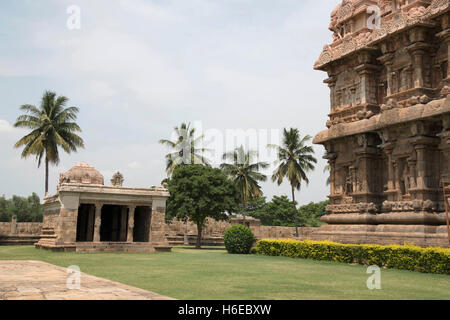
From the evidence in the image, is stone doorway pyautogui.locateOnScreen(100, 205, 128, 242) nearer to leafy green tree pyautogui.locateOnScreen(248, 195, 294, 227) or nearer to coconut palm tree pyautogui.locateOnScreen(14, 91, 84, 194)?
coconut palm tree pyautogui.locateOnScreen(14, 91, 84, 194)

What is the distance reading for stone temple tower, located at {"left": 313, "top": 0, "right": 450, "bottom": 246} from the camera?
2075 centimetres

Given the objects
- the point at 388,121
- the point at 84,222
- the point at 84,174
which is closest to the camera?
the point at 388,121

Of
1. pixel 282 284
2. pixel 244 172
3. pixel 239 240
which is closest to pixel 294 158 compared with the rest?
pixel 244 172

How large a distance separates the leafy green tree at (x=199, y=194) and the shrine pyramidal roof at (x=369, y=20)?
14.3 meters

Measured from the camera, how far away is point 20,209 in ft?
209

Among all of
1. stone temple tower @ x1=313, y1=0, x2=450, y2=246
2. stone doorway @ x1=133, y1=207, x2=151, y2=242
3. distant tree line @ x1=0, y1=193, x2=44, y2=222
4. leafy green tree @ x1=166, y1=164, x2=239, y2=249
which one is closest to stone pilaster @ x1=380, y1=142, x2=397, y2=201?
stone temple tower @ x1=313, y1=0, x2=450, y2=246

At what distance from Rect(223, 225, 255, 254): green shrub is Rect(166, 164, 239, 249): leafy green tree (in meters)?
8.74

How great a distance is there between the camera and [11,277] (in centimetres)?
1163

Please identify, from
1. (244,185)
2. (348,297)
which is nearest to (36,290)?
(348,297)

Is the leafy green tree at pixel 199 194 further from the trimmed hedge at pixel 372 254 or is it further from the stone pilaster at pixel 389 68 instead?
the stone pilaster at pixel 389 68

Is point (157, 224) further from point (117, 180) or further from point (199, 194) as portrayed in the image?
point (199, 194)

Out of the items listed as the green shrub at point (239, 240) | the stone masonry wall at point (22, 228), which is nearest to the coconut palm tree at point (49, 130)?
the stone masonry wall at point (22, 228)

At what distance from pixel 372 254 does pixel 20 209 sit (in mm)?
57596
